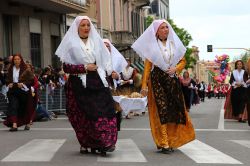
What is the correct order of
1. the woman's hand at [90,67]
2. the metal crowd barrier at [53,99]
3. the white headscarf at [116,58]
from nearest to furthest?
1. the woman's hand at [90,67]
2. the white headscarf at [116,58]
3. the metal crowd barrier at [53,99]

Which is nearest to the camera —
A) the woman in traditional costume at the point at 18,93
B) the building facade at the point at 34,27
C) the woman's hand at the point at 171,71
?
the woman's hand at the point at 171,71

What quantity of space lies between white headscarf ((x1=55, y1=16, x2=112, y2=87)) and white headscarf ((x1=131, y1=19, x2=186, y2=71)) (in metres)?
0.70

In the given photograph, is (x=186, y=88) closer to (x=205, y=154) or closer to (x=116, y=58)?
(x=116, y=58)

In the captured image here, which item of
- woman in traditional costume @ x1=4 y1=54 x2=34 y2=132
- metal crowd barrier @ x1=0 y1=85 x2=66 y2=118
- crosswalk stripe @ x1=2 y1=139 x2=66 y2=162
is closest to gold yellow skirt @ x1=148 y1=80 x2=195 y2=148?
crosswalk stripe @ x1=2 y1=139 x2=66 y2=162

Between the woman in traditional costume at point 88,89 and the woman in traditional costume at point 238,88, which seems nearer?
the woman in traditional costume at point 88,89

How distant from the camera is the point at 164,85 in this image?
975 centimetres

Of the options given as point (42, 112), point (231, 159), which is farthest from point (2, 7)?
point (231, 159)

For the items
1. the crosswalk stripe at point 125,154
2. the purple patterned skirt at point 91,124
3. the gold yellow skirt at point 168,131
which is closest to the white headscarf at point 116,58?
the crosswalk stripe at point 125,154

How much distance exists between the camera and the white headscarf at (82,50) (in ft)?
30.3

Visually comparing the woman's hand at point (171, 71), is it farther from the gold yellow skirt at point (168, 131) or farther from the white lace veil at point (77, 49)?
the white lace veil at point (77, 49)

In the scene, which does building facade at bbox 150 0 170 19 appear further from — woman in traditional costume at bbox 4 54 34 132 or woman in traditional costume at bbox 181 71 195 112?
woman in traditional costume at bbox 4 54 34 132

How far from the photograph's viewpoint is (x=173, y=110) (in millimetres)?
9719

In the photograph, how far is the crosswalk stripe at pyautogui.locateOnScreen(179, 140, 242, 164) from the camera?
846cm

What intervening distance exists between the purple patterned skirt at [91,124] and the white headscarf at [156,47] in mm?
1034
